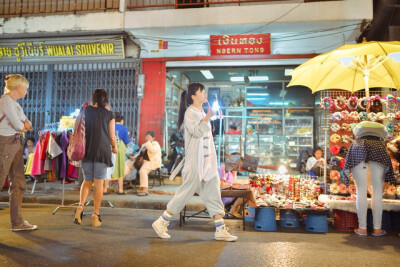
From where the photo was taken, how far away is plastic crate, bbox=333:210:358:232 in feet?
16.4

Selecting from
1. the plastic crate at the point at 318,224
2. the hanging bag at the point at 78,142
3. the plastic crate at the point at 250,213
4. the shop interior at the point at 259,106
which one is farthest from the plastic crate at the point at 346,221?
the shop interior at the point at 259,106

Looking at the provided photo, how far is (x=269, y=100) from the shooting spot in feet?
43.0

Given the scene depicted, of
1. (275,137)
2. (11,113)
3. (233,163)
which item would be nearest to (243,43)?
(275,137)

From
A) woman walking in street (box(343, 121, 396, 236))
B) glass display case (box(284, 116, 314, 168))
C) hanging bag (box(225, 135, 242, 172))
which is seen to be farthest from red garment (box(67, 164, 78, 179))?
glass display case (box(284, 116, 314, 168))

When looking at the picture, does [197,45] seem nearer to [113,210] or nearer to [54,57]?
[54,57]

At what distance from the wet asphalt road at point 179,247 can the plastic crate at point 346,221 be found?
25 cm

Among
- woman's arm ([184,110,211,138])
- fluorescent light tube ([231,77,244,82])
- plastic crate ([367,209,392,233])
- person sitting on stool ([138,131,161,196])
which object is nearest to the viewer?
woman's arm ([184,110,211,138])

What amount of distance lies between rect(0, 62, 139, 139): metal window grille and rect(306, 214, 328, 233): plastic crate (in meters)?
7.44

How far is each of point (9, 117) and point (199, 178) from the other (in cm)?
258

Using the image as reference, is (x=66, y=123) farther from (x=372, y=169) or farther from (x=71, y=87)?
(x=372, y=169)

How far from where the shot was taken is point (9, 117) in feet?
13.6

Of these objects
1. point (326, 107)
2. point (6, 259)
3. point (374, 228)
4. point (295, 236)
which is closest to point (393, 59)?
point (326, 107)

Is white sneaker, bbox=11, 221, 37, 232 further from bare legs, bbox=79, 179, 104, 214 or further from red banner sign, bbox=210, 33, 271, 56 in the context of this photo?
red banner sign, bbox=210, 33, 271, 56

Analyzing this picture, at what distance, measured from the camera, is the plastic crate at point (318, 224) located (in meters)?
4.84
